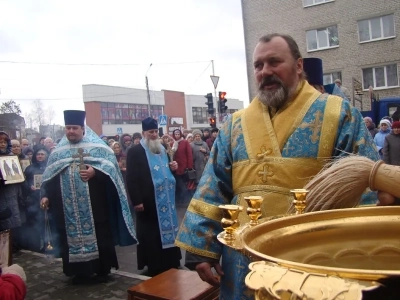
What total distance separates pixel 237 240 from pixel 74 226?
4.38 metres

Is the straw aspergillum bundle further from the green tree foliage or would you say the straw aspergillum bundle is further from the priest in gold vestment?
the green tree foliage

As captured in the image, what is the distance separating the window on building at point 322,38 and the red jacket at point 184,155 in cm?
1566

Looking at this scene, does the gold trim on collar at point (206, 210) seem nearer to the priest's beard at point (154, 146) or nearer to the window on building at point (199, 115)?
the priest's beard at point (154, 146)

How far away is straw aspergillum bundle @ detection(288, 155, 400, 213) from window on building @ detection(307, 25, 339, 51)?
23.1 metres

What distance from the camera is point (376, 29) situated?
2170 centimetres

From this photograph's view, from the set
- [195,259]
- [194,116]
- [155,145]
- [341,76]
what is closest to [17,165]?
[155,145]

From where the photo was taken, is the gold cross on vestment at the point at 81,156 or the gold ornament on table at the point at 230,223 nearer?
the gold ornament on table at the point at 230,223

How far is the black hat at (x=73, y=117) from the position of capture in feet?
16.8

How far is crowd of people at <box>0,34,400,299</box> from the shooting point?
1958 millimetres

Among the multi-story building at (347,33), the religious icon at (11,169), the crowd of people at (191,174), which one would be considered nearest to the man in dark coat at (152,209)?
the crowd of people at (191,174)

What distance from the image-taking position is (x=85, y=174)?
16.3 feet

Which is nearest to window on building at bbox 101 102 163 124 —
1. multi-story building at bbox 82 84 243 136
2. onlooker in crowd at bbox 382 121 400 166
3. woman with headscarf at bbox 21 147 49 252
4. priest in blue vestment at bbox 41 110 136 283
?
multi-story building at bbox 82 84 243 136

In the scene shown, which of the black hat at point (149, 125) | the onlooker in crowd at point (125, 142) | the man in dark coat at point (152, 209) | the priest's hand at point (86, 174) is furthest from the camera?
the onlooker in crowd at point (125, 142)

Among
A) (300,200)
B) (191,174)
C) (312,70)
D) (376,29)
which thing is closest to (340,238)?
(300,200)
